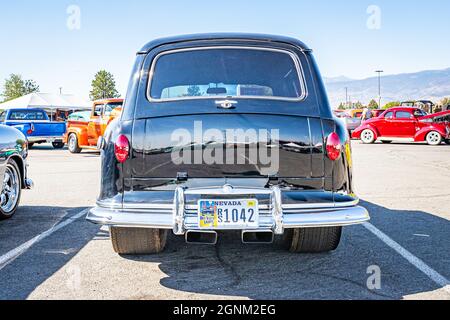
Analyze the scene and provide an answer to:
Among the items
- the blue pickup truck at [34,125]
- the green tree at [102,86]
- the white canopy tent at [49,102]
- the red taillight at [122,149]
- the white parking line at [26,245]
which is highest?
the green tree at [102,86]

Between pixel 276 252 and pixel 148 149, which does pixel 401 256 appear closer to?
pixel 276 252

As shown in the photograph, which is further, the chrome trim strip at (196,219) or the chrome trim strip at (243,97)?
the chrome trim strip at (243,97)

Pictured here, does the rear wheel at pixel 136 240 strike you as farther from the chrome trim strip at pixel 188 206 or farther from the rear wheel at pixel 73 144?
the rear wheel at pixel 73 144

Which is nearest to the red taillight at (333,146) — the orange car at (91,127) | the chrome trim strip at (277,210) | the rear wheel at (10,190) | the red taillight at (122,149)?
the chrome trim strip at (277,210)

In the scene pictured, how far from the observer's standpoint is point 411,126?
68.0 ft

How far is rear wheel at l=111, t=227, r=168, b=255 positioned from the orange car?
11.0 meters

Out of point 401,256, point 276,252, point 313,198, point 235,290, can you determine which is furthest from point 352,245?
point 235,290

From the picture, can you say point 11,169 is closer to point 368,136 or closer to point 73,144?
point 73,144

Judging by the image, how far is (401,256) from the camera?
418 centimetres

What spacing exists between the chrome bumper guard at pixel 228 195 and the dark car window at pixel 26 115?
1744cm

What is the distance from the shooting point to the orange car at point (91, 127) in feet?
49.8
